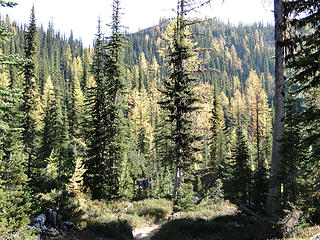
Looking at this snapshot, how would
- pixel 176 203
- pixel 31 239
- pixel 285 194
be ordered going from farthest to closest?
pixel 176 203 → pixel 285 194 → pixel 31 239

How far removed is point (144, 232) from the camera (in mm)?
12352

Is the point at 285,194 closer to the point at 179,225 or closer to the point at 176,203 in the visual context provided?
the point at 179,225

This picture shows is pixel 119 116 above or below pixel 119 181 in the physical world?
above

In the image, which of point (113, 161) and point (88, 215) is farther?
point (113, 161)

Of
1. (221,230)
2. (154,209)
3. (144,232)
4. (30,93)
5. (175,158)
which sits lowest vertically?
(144,232)

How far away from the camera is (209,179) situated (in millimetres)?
36062

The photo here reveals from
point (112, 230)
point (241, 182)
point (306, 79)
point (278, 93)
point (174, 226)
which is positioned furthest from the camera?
point (241, 182)

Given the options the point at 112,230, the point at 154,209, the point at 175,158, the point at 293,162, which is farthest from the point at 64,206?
the point at 293,162

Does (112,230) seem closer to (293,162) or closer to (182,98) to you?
(293,162)

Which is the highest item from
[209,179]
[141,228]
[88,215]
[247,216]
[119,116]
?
[119,116]

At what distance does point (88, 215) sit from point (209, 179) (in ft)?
89.0

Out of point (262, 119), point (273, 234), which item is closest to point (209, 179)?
point (262, 119)

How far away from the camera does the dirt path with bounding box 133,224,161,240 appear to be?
37.4 ft

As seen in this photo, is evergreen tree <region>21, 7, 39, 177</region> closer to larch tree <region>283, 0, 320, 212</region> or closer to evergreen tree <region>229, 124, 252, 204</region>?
evergreen tree <region>229, 124, 252, 204</region>
